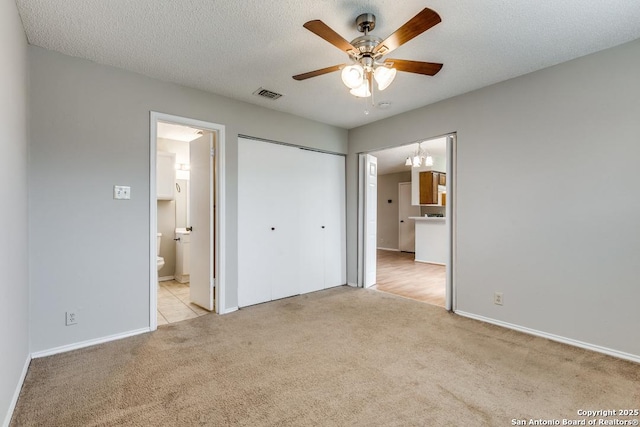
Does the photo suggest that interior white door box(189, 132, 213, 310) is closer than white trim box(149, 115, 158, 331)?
No

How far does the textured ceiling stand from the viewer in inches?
75.1

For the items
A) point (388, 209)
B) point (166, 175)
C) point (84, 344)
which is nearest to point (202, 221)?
point (84, 344)

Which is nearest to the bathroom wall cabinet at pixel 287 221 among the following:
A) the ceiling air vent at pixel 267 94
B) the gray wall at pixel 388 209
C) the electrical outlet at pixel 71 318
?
the ceiling air vent at pixel 267 94

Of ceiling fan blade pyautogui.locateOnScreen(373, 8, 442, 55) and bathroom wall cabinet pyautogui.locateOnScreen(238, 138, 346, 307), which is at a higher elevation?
ceiling fan blade pyautogui.locateOnScreen(373, 8, 442, 55)

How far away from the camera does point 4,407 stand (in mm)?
1513

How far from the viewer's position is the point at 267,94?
3.30 m

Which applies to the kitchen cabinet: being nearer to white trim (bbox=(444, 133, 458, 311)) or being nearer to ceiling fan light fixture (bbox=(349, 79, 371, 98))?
white trim (bbox=(444, 133, 458, 311))

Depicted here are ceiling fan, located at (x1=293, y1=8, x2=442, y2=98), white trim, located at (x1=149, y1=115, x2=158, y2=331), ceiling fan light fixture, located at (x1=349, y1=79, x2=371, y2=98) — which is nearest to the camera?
ceiling fan, located at (x1=293, y1=8, x2=442, y2=98)

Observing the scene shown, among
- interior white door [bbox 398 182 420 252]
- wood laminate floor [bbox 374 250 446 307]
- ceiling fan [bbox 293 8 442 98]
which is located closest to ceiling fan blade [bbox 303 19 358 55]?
ceiling fan [bbox 293 8 442 98]

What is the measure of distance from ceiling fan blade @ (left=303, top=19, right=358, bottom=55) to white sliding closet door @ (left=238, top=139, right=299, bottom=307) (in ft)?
6.59

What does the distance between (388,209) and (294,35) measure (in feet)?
25.2

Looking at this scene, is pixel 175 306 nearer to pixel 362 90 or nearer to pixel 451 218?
pixel 362 90

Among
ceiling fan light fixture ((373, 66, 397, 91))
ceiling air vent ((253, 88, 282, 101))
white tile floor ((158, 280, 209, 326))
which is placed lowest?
white tile floor ((158, 280, 209, 326))

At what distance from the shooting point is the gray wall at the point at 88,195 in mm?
2352
